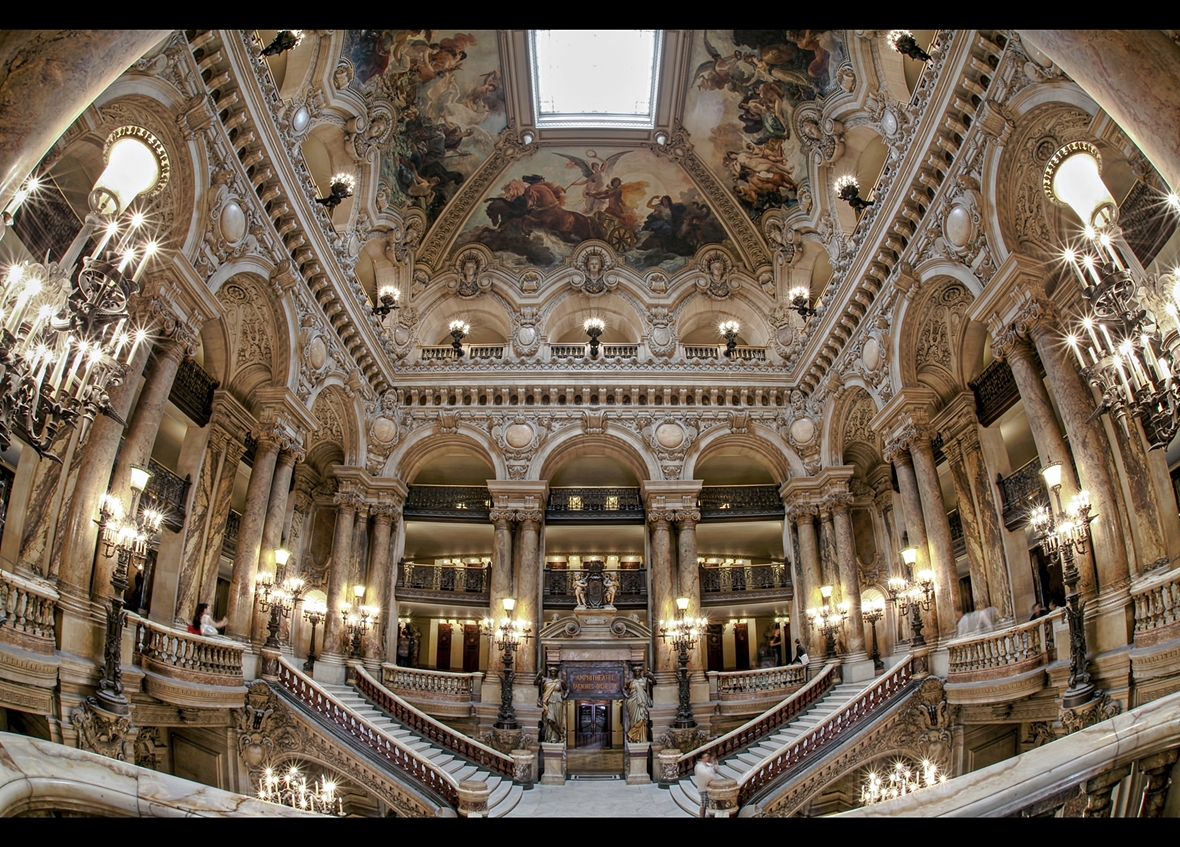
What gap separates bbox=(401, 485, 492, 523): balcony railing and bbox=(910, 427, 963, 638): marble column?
12.0 meters

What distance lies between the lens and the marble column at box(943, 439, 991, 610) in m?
13.7

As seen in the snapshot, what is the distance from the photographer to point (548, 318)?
22.5m

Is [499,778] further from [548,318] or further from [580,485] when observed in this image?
[548,318]

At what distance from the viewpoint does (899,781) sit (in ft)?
39.5

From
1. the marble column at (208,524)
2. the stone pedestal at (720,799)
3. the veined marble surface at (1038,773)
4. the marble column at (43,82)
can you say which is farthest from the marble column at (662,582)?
the marble column at (43,82)

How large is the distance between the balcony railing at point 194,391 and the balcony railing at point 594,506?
968cm

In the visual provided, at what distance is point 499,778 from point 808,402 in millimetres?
12868

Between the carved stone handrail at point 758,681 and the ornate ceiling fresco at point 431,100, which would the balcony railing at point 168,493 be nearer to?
the ornate ceiling fresco at point 431,100

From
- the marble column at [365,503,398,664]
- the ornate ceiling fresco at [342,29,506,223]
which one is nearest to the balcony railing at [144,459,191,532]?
the marble column at [365,503,398,664]

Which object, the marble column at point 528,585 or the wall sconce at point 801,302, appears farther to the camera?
the wall sconce at point 801,302

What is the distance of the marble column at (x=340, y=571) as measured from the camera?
55.0 ft

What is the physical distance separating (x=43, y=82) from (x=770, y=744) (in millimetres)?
14880

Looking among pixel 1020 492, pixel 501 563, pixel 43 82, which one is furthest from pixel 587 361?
pixel 43 82

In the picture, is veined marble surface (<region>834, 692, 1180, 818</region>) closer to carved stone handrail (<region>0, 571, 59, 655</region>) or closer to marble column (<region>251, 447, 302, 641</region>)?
→ carved stone handrail (<region>0, 571, 59, 655</region>)
